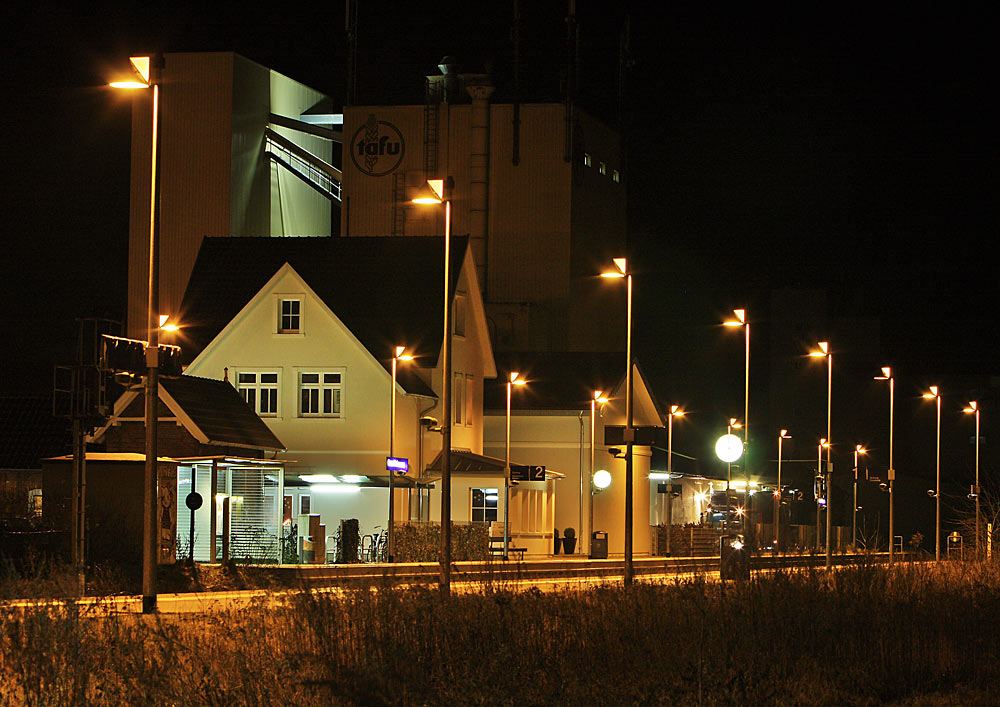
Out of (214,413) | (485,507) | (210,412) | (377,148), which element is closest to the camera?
(210,412)

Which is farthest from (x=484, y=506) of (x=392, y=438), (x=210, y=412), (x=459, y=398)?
(x=210, y=412)

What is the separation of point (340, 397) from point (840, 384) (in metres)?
69.8

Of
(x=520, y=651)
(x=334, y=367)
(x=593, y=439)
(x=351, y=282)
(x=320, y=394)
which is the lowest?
(x=520, y=651)

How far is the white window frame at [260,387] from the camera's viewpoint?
174ft

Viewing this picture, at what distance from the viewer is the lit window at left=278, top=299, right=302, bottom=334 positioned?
53344mm

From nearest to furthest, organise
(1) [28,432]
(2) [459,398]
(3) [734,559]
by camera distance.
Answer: (3) [734,559], (1) [28,432], (2) [459,398]

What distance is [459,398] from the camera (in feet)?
190

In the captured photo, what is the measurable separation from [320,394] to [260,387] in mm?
2147

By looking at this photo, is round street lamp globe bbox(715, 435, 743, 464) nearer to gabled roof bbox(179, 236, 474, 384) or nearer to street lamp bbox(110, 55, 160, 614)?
gabled roof bbox(179, 236, 474, 384)

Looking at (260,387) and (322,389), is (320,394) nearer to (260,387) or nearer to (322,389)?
(322,389)

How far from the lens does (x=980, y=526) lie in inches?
1195

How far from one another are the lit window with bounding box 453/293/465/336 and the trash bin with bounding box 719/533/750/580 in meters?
31.5

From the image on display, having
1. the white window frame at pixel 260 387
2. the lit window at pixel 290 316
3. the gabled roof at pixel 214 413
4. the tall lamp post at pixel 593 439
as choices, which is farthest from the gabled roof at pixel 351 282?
the gabled roof at pixel 214 413

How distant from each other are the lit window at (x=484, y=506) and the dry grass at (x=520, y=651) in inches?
1389
